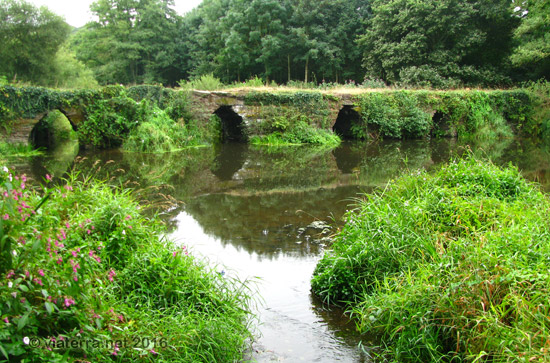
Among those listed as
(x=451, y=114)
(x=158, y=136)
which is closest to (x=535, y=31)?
(x=451, y=114)

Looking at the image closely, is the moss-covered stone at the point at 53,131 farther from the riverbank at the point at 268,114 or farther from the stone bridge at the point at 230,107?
the stone bridge at the point at 230,107

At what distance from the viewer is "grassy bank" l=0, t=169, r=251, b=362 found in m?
2.31

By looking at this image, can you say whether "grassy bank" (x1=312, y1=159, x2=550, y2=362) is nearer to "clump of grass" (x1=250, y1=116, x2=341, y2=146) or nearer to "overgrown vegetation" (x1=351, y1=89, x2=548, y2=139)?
"clump of grass" (x1=250, y1=116, x2=341, y2=146)

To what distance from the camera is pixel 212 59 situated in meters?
44.1

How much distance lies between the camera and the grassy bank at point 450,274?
10.0 feet

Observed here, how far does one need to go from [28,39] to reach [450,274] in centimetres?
3649

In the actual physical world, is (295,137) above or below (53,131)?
below

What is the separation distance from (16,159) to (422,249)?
551 inches

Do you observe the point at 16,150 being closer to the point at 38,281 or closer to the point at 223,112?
the point at 223,112

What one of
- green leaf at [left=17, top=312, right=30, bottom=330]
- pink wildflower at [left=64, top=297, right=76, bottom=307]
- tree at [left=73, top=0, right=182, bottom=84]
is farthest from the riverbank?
tree at [left=73, top=0, right=182, bottom=84]

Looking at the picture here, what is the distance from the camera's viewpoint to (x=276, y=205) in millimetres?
8344

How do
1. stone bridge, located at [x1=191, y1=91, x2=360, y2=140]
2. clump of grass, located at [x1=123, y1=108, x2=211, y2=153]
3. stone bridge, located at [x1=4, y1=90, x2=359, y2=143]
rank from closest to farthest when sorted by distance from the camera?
1. stone bridge, located at [x1=4, y1=90, x2=359, y2=143]
2. clump of grass, located at [x1=123, y1=108, x2=211, y2=153]
3. stone bridge, located at [x1=191, y1=91, x2=360, y2=140]

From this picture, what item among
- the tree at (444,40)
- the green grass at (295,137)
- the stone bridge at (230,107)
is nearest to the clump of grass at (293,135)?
the green grass at (295,137)

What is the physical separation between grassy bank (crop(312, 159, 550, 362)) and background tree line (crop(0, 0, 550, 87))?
24.0 m
